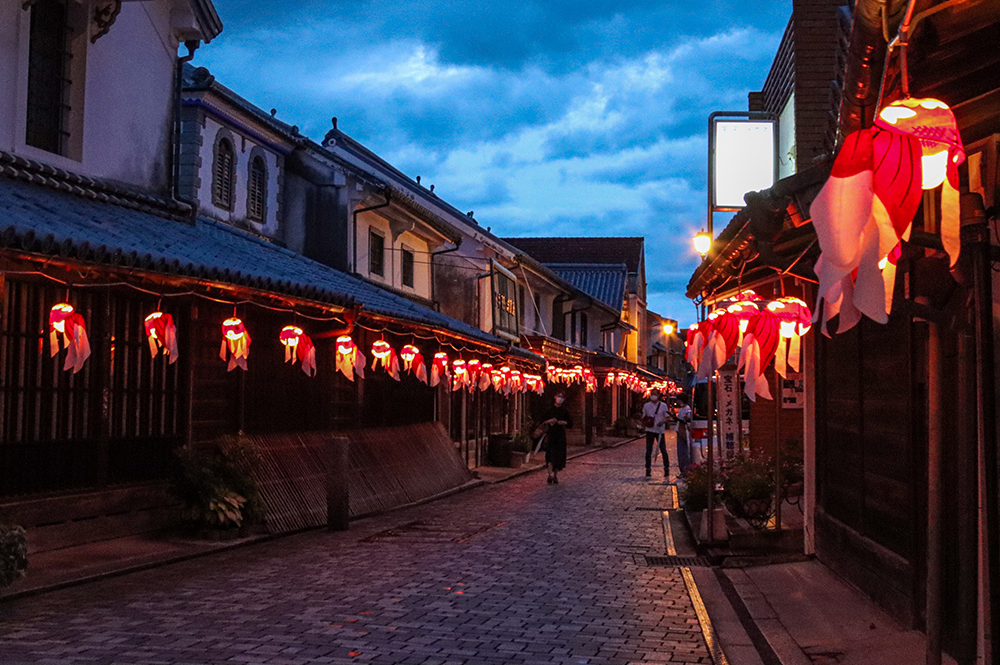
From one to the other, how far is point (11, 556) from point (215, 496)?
455 centimetres

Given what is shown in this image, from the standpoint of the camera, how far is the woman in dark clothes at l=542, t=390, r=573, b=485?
1001 inches

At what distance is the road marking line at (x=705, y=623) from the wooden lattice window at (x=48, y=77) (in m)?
10.7

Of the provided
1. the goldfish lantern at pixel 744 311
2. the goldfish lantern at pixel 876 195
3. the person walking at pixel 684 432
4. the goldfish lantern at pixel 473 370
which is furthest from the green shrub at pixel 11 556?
the person walking at pixel 684 432

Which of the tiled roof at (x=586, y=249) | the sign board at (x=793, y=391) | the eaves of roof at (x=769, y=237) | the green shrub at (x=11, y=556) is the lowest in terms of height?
the green shrub at (x=11, y=556)

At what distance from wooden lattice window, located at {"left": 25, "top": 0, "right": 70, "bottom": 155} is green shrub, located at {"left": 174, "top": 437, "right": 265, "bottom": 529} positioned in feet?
16.3

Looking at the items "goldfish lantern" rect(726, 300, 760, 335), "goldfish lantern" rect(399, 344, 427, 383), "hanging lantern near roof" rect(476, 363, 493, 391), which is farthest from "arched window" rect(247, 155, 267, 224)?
"goldfish lantern" rect(726, 300, 760, 335)

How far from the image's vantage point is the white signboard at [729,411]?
2214 centimetres

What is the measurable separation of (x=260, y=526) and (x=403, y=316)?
540 cm

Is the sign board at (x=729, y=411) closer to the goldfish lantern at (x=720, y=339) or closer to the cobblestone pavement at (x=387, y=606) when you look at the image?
the cobblestone pavement at (x=387, y=606)

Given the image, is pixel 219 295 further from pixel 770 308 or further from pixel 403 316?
pixel 770 308

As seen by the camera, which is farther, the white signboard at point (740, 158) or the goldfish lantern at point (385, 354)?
the goldfish lantern at point (385, 354)

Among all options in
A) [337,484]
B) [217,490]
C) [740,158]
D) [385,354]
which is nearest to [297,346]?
[337,484]

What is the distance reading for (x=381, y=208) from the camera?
26359mm

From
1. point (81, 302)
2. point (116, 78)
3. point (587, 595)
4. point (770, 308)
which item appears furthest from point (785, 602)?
point (116, 78)
